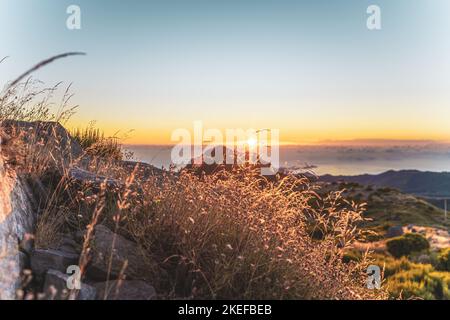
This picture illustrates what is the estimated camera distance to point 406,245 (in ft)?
80.6

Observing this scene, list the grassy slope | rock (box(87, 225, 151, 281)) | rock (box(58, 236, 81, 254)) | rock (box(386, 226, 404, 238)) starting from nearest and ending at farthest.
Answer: rock (box(87, 225, 151, 281)) < rock (box(58, 236, 81, 254)) < rock (box(386, 226, 404, 238)) < the grassy slope

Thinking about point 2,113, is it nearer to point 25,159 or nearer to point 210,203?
point 25,159

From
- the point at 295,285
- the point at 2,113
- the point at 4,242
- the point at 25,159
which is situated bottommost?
the point at 295,285

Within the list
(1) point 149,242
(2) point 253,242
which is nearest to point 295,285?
(2) point 253,242

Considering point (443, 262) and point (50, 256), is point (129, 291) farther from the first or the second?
point (443, 262)

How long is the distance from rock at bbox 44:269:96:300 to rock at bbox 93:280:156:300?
4.2 inches

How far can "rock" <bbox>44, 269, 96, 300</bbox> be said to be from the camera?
16.7ft

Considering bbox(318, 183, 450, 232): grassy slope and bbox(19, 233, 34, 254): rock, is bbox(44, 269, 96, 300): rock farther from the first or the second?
bbox(318, 183, 450, 232): grassy slope

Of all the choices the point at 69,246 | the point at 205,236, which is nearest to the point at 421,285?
the point at 205,236

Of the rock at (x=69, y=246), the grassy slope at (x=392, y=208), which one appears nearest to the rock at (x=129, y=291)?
the rock at (x=69, y=246)

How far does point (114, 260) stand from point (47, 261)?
0.71 m

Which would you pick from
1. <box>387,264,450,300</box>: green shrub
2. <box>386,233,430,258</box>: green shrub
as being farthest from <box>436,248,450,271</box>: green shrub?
<box>386,233,430,258</box>: green shrub

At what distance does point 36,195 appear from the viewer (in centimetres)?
737
